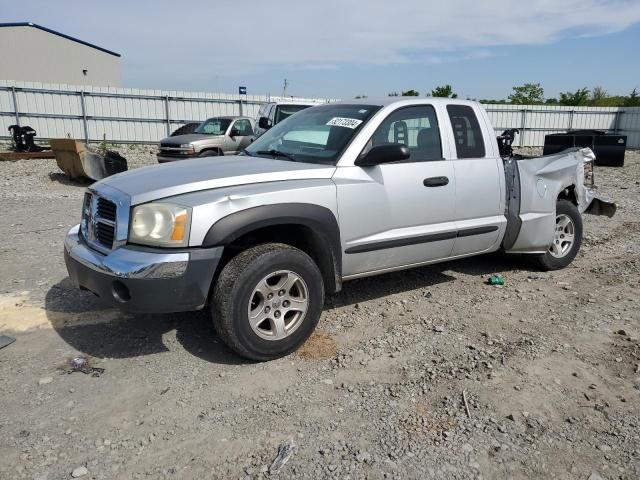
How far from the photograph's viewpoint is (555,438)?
8.74ft

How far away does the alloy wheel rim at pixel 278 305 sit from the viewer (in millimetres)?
3350

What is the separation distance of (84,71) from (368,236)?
37181 millimetres

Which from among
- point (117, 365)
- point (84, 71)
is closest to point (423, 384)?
point (117, 365)

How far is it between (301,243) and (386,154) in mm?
910

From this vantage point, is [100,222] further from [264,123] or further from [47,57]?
[47,57]

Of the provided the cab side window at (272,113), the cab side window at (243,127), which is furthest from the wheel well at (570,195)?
the cab side window at (243,127)

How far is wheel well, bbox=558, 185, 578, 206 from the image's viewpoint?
5.68 metres

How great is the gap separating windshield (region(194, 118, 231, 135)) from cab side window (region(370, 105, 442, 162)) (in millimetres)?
10481

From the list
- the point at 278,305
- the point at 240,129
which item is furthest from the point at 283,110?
the point at 278,305

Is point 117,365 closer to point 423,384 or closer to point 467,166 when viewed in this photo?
point 423,384

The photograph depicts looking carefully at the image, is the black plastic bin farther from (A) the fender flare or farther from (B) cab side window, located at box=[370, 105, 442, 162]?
(A) the fender flare

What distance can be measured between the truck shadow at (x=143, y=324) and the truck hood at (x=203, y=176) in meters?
1.13

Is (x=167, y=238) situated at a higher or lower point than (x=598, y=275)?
higher

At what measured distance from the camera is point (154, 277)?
9.79 feet
